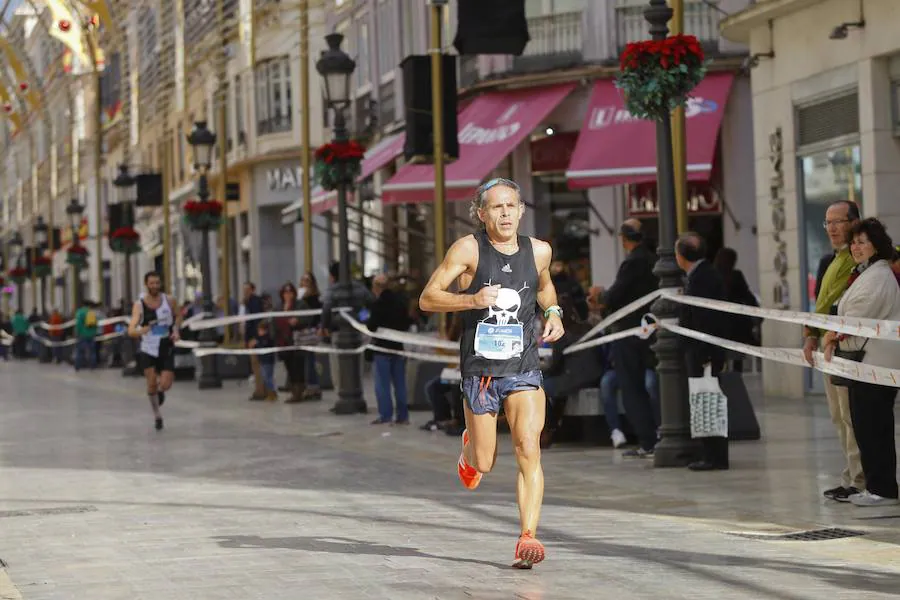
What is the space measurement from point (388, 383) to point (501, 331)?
12264 millimetres

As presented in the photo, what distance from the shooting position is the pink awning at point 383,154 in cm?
3512

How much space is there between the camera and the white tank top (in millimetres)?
22078

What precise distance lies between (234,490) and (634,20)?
744 inches

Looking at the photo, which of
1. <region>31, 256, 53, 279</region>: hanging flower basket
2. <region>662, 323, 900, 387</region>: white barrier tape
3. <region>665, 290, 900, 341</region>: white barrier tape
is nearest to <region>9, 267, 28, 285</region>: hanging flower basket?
<region>31, 256, 53, 279</region>: hanging flower basket

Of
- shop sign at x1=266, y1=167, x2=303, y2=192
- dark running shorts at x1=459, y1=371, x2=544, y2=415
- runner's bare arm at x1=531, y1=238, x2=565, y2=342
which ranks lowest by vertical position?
dark running shorts at x1=459, y1=371, x2=544, y2=415

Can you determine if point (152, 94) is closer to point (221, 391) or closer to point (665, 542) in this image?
point (221, 391)

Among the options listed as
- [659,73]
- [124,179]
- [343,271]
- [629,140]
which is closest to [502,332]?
[659,73]

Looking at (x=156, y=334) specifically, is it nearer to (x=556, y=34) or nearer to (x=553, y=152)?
(x=553, y=152)

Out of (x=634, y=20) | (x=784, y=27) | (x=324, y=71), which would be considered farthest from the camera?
(x=634, y=20)

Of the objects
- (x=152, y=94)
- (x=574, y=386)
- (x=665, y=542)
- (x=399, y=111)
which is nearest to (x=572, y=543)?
(x=665, y=542)

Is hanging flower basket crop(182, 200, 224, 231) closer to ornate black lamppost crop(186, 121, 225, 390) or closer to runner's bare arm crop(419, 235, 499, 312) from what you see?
ornate black lamppost crop(186, 121, 225, 390)

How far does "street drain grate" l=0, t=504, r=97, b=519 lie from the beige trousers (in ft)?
16.0

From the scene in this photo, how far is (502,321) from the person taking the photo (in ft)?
30.6

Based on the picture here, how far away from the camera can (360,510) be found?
482 inches
